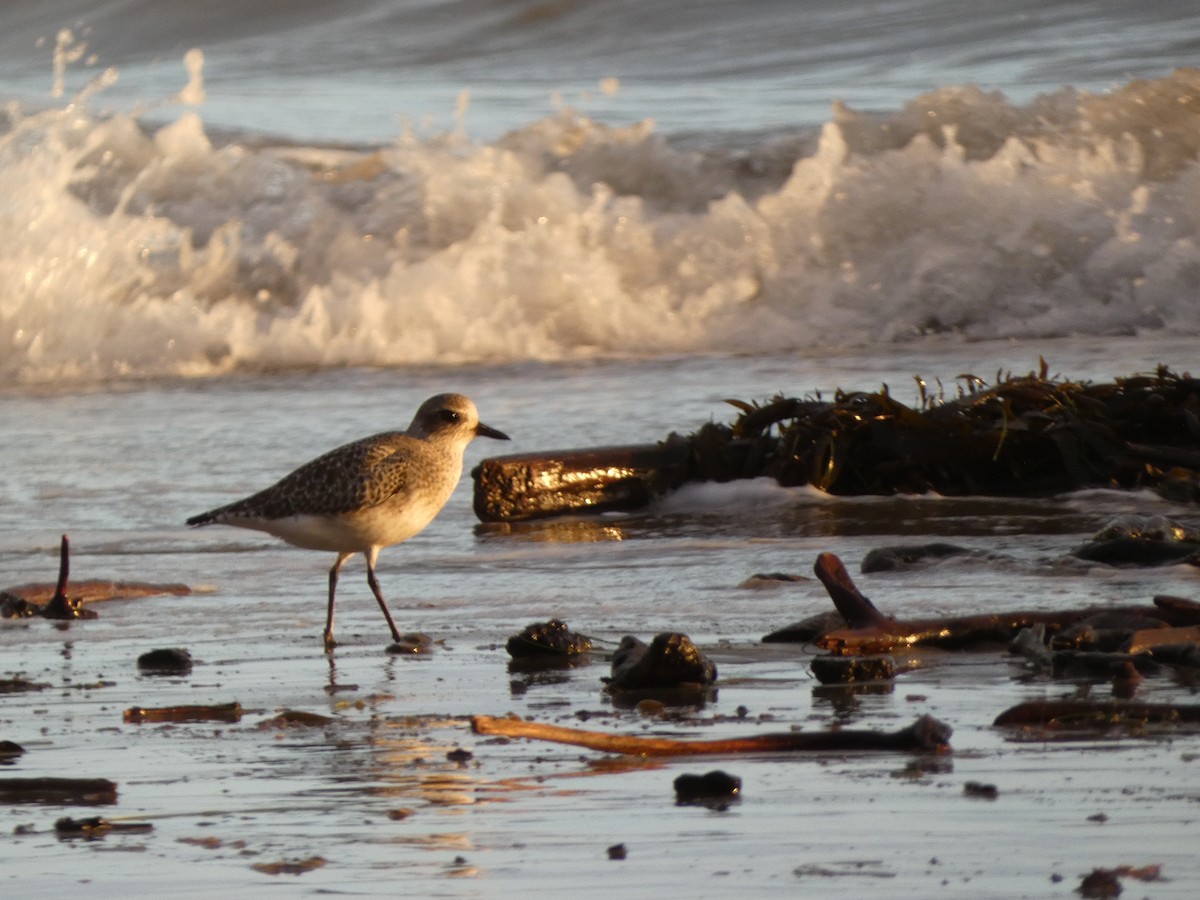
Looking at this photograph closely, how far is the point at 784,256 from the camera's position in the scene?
13516 mm

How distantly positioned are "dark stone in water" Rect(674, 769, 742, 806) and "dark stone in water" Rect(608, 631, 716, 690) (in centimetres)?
82

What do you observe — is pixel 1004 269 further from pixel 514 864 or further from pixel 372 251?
pixel 514 864

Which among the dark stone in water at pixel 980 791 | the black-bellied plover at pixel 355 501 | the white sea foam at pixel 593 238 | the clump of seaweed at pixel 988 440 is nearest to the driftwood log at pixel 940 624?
the dark stone in water at pixel 980 791

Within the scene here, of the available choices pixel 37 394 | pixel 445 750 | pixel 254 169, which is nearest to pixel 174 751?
pixel 445 750

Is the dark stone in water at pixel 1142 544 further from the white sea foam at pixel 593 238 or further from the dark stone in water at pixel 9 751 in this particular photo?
the white sea foam at pixel 593 238

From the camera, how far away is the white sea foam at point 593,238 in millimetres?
12281

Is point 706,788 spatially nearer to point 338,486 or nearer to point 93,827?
point 93,827

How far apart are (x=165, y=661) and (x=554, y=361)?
24.2 ft

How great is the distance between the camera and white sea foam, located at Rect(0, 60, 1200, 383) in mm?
12281

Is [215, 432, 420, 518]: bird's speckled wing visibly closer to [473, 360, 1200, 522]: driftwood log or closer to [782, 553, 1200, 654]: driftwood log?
[473, 360, 1200, 522]: driftwood log

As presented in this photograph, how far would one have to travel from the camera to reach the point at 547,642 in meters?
4.39

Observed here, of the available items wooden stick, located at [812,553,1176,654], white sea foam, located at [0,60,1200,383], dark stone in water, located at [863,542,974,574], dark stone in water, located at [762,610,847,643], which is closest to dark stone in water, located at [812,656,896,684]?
wooden stick, located at [812,553,1176,654]

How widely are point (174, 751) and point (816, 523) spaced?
3194 millimetres

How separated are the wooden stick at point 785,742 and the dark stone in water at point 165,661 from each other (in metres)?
1.34
